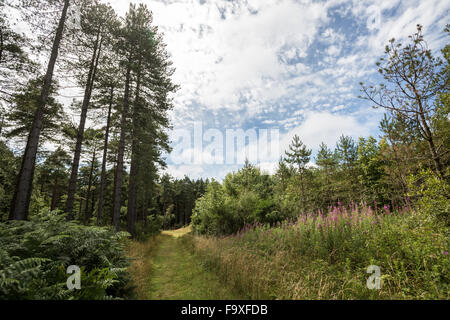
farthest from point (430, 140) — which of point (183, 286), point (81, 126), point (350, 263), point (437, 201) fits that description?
point (81, 126)

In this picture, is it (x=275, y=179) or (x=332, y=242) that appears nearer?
(x=332, y=242)

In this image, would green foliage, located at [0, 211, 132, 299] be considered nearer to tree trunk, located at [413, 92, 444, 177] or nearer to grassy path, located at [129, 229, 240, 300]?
grassy path, located at [129, 229, 240, 300]

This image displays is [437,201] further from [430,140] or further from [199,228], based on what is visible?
[199,228]

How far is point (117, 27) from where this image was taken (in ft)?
32.3

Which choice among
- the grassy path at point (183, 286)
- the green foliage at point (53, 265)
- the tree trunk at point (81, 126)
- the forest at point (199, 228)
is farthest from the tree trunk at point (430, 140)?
the tree trunk at point (81, 126)

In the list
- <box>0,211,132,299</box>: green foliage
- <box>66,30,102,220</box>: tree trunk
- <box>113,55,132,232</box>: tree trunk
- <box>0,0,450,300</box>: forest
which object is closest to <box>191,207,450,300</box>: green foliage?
<box>0,0,450,300</box>: forest

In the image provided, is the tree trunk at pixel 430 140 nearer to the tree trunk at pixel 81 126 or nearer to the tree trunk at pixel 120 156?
the tree trunk at pixel 120 156

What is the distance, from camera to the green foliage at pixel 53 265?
2277mm

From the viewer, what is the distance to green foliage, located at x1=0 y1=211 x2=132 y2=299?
7.47 ft

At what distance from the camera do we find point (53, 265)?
3086 mm
